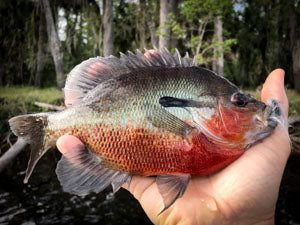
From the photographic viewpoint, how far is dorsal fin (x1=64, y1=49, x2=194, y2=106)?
1902mm

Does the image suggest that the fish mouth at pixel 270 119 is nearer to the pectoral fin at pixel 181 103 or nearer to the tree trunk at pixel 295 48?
the pectoral fin at pixel 181 103

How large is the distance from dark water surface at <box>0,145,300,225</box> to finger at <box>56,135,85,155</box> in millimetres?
4820

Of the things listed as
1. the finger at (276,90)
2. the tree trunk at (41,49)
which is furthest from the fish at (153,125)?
the tree trunk at (41,49)

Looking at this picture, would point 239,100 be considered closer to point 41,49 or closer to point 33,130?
point 33,130

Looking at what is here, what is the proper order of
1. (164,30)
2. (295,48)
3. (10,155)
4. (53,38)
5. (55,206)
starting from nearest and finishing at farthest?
(10,155) < (55,206) < (164,30) < (295,48) < (53,38)

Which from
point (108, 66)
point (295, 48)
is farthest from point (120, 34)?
point (108, 66)

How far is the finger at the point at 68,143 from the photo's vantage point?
6.14 ft

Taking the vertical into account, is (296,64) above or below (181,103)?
above

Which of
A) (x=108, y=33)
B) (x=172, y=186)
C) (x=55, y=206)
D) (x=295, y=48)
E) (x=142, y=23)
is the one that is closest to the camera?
(x=172, y=186)

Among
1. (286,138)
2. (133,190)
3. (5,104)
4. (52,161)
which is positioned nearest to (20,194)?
(52,161)

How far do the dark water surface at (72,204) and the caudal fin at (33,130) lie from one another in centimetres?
468

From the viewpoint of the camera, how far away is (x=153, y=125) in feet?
5.74

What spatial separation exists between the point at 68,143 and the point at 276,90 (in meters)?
1.75

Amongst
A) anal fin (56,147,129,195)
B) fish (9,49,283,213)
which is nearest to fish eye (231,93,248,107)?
fish (9,49,283,213)
